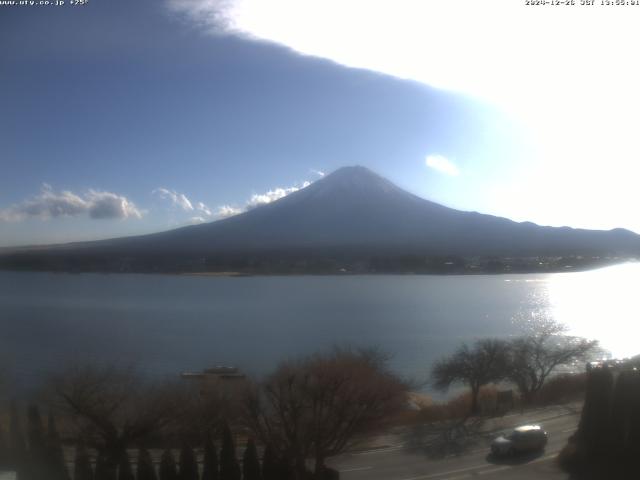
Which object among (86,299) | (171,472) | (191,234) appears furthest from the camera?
(191,234)

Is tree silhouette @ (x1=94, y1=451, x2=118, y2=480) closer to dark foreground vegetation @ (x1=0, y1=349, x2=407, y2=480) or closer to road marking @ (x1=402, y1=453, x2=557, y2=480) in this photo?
dark foreground vegetation @ (x1=0, y1=349, x2=407, y2=480)

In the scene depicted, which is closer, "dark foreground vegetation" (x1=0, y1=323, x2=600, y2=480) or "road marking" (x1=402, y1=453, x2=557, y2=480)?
"dark foreground vegetation" (x1=0, y1=323, x2=600, y2=480)

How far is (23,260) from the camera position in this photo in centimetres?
1348

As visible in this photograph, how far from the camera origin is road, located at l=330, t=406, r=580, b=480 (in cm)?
423

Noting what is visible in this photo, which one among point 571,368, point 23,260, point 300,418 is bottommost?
point 571,368

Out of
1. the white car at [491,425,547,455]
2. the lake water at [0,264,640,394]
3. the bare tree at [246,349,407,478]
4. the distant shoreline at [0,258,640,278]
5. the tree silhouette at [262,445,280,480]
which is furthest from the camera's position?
the distant shoreline at [0,258,640,278]

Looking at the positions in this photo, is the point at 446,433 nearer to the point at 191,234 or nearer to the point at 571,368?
the point at 571,368

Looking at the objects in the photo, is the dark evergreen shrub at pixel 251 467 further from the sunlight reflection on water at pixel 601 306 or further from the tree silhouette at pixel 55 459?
Result: the sunlight reflection on water at pixel 601 306

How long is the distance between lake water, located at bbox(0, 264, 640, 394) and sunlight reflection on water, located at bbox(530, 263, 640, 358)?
0.15ft

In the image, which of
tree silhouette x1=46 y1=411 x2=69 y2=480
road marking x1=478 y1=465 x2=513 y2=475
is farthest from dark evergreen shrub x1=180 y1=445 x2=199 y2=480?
road marking x1=478 y1=465 x2=513 y2=475

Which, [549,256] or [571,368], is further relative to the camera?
[549,256]

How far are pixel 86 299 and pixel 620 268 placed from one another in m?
16.8

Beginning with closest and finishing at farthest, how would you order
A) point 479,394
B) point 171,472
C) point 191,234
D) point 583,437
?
point 171,472 → point 583,437 → point 479,394 → point 191,234

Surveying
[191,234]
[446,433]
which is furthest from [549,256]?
[446,433]
